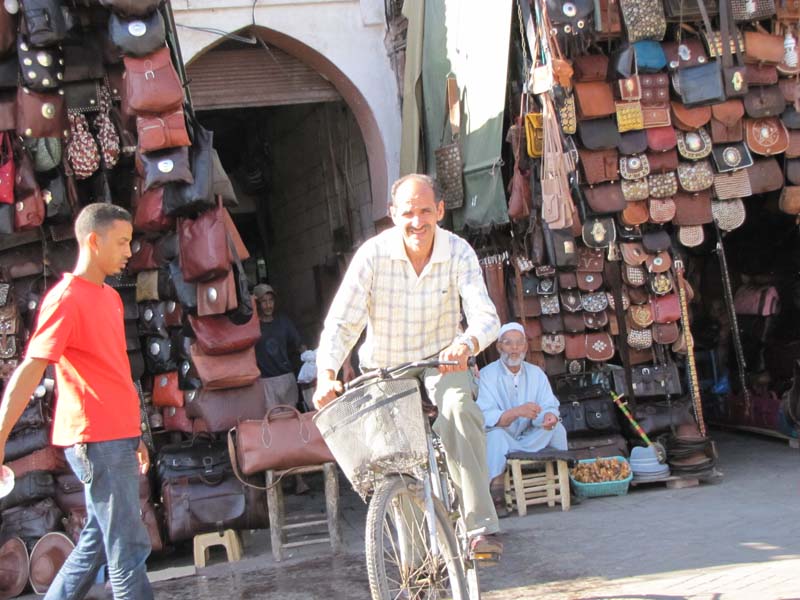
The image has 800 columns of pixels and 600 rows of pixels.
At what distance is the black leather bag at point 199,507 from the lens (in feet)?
21.2

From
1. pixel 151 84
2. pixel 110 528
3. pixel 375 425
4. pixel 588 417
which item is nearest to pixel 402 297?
pixel 375 425

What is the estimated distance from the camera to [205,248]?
653 centimetres

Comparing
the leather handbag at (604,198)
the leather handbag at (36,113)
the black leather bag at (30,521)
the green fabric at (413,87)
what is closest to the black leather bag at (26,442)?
the black leather bag at (30,521)

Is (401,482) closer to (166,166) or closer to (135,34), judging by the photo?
(166,166)

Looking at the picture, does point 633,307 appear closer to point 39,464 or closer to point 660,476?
point 660,476

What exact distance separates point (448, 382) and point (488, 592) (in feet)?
4.93

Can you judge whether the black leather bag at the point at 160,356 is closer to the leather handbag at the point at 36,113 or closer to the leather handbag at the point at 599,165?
the leather handbag at the point at 36,113

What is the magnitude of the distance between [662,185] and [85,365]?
16.1 ft

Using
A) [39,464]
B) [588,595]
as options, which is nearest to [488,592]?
[588,595]

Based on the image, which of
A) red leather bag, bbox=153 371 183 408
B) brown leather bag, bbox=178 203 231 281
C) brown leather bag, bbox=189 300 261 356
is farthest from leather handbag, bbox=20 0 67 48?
red leather bag, bbox=153 371 183 408

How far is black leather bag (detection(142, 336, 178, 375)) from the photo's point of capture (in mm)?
7309

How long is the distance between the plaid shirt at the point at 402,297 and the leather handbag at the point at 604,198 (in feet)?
10.8

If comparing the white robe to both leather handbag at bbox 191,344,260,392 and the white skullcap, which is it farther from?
leather handbag at bbox 191,344,260,392

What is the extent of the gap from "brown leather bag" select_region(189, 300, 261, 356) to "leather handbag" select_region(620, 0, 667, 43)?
330 cm
